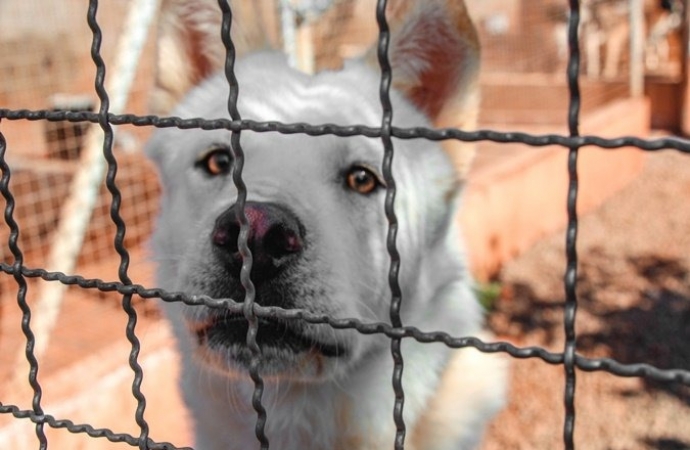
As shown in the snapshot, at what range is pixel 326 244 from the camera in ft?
6.27

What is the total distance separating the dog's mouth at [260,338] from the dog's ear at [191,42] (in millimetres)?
1109

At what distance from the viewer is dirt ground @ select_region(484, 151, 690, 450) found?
445cm

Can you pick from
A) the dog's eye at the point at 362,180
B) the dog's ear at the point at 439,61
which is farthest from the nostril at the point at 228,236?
the dog's ear at the point at 439,61

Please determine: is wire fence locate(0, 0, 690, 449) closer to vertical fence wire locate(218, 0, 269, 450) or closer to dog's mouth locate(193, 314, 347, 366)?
vertical fence wire locate(218, 0, 269, 450)

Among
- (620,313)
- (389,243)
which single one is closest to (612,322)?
(620,313)

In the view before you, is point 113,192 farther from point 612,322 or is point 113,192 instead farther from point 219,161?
point 612,322

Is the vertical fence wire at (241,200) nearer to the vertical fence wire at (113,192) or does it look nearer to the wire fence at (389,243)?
the wire fence at (389,243)

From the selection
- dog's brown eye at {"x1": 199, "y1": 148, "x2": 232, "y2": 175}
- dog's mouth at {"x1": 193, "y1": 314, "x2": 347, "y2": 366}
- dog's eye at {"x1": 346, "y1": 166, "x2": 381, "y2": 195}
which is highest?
dog's brown eye at {"x1": 199, "y1": 148, "x2": 232, "y2": 175}

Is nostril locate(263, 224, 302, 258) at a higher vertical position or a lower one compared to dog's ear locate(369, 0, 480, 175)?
lower

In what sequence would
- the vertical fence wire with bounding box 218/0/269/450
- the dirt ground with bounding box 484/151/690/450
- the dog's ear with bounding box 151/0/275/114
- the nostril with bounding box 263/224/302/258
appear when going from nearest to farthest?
the vertical fence wire with bounding box 218/0/269/450
the nostril with bounding box 263/224/302/258
the dog's ear with bounding box 151/0/275/114
the dirt ground with bounding box 484/151/690/450

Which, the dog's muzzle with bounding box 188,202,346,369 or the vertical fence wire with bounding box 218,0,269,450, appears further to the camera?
the dog's muzzle with bounding box 188,202,346,369

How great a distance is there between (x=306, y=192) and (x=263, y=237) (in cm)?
44

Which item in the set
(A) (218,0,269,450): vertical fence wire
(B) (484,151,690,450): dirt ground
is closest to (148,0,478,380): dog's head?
(A) (218,0,269,450): vertical fence wire

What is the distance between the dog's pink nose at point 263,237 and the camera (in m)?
1.62
